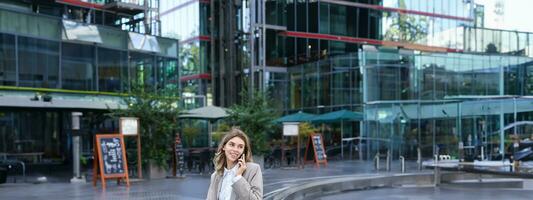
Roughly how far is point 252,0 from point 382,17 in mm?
11117

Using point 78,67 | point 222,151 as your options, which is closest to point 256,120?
point 78,67

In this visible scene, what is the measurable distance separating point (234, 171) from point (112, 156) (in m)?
13.5

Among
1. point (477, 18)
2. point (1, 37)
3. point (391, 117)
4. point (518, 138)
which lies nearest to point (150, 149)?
point (1, 37)

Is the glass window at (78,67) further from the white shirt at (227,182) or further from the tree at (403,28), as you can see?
the tree at (403,28)

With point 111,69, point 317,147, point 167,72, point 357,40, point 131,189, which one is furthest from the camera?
point 357,40

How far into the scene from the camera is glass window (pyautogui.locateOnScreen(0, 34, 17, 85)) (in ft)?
74.2

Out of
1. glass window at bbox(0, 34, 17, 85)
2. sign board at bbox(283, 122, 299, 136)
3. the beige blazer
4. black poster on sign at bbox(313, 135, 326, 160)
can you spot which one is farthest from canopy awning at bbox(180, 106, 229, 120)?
the beige blazer

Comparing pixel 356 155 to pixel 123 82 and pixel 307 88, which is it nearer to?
pixel 307 88

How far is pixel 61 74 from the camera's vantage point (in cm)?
2486

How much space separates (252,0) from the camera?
137 ft

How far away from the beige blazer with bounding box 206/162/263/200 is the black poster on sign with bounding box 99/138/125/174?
13.1 meters

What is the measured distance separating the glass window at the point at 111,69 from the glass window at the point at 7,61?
13.0 ft

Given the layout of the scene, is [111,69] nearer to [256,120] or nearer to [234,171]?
[256,120]

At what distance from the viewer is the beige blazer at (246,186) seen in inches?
141
